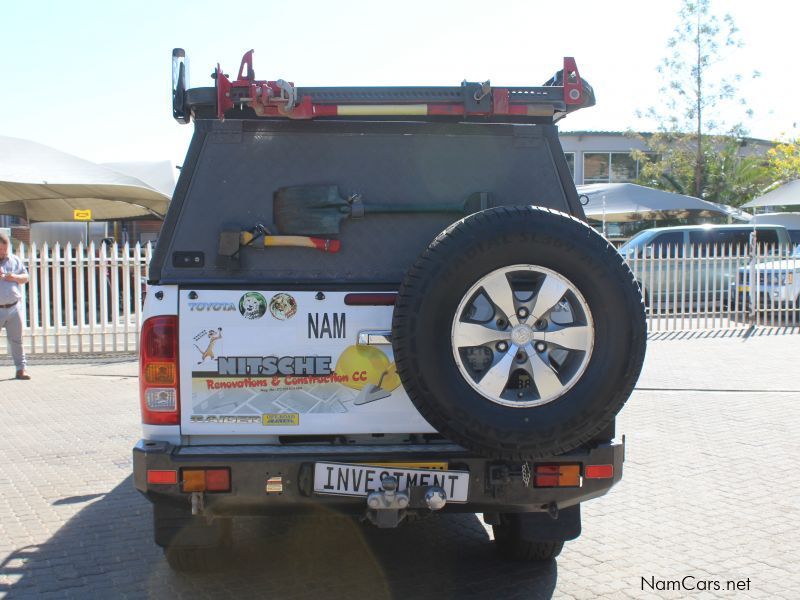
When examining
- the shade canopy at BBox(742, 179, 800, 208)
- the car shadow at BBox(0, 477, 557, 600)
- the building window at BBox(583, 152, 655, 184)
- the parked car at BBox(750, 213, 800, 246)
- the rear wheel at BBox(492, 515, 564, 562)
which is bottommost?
the car shadow at BBox(0, 477, 557, 600)

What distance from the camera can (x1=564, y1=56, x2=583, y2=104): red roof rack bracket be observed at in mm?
3854

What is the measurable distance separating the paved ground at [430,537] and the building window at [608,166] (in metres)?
31.5

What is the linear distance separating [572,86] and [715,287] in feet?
38.0

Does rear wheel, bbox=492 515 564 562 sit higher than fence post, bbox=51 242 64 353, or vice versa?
fence post, bbox=51 242 64 353

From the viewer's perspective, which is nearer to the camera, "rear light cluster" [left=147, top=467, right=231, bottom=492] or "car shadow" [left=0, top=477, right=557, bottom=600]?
"rear light cluster" [left=147, top=467, right=231, bottom=492]

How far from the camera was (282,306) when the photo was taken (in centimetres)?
356

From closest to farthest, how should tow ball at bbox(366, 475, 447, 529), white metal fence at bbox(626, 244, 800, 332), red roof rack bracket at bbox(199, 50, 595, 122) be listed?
tow ball at bbox(366, 475, 447, 529) → red roof rack bracket at bbox(199, 50, 595, 122) → white metal fence at bbox(626, 244, 800, 332)

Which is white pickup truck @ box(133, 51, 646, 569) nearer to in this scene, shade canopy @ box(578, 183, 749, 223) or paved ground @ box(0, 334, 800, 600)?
paved ground @ box(0, 334, 800, 600)

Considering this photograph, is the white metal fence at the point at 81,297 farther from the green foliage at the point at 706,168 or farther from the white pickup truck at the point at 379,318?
the green foliage at the point at 706,168

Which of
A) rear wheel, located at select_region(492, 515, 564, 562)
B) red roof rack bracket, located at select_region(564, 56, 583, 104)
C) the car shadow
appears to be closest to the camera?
red roof rack bracket, located at select_region(564, 56, 583, 104)

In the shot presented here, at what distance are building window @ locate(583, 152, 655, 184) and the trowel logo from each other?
36.1 meters

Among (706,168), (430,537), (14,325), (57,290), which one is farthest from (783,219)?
(430,537)

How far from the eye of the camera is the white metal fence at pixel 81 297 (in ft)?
37.0

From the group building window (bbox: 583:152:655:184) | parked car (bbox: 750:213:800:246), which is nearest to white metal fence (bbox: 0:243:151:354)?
parked car (bbox: 750:213:800:246)
